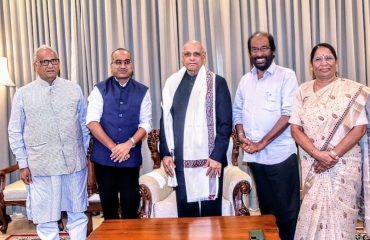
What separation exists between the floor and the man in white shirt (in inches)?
76.8

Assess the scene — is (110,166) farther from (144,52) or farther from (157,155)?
(144,52)

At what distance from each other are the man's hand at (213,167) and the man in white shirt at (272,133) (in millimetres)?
271

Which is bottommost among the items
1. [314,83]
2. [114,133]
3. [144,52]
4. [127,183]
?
[127,183]

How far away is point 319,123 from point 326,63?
35 cm

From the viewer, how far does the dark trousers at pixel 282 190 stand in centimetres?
282

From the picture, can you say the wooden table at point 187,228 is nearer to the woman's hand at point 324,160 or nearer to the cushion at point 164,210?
the woman's hand at point 324,160

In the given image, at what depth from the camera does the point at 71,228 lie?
3.17 metres

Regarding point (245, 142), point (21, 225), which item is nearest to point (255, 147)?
point (245, 142)

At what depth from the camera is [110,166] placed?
295 cm

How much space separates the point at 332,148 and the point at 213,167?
72 centimetres

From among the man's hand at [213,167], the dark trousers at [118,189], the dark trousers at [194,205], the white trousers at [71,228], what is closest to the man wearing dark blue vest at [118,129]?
the dark trousers at [118,189]

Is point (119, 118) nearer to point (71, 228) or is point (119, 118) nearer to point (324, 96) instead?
point (71, 228)

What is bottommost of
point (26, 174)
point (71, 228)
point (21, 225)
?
point (21, 225)

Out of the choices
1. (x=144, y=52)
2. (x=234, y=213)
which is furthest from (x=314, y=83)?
(x=144, y=52)
